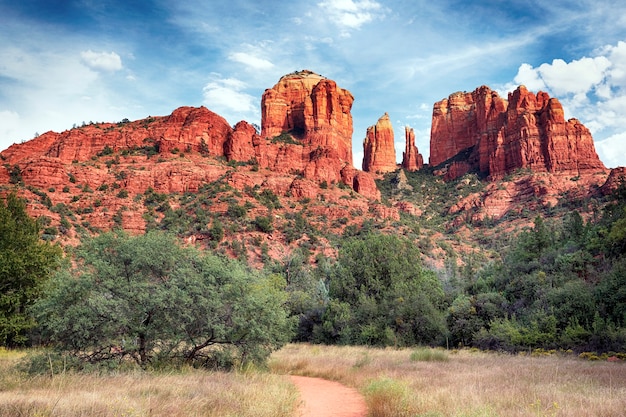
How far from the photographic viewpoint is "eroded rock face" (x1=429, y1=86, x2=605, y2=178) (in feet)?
341

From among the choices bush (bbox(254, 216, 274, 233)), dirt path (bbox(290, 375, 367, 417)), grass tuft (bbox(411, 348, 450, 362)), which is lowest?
grass tuft (bbox(411, 348, 450, 362))

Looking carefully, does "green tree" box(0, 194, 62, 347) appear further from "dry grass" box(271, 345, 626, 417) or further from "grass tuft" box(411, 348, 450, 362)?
"grass tuft" box(411, 348, 450, 362)

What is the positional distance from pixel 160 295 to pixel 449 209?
3943 inches

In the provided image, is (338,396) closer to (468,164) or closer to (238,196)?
(238,196)

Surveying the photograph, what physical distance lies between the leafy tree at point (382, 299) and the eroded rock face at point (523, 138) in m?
90.0

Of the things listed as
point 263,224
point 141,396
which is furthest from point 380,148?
point 141,396

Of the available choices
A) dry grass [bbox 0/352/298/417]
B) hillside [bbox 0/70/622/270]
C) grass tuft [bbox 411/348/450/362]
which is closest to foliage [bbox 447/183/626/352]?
grass tuft [bbox 411/348/450/362]

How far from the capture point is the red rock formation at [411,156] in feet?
487

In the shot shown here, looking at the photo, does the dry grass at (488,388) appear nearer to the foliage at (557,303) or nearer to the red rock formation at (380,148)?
the foliage at (557,303)

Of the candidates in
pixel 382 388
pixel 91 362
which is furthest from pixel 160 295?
pixel 382 388

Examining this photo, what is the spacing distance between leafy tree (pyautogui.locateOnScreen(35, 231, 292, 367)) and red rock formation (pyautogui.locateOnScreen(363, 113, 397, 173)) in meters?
135

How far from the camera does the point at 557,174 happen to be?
100562mm

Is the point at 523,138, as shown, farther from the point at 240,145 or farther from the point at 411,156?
the point at 240,145

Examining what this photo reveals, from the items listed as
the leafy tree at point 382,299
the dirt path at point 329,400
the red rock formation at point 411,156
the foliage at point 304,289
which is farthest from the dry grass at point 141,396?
the red rock formation at point 411,156
